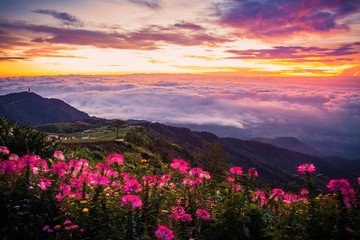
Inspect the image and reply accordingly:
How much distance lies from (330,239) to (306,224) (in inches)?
15.0

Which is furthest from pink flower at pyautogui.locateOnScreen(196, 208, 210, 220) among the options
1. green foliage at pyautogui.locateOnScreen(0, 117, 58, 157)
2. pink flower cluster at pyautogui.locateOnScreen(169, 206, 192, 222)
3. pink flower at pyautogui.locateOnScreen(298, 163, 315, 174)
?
green foliage at pyautogui.locateOnScreen(0, 117, 58, 157)

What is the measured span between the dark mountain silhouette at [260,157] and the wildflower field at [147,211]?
113690 mm

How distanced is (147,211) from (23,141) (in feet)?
22.8

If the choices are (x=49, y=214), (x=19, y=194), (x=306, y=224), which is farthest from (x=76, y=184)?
(x=306, y=224)

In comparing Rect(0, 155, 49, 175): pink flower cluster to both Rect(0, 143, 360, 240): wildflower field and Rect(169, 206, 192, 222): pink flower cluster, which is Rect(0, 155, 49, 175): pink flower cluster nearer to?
Rect(0, 143, 360, 240): wildflower field

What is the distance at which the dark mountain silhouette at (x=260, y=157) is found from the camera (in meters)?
135

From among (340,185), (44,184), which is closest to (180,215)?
(44,184)

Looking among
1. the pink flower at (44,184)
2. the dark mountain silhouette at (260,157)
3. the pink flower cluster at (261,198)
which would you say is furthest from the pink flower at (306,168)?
the dark mountain silhouette at (260,157)

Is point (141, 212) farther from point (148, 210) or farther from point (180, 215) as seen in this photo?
point (180, 215)

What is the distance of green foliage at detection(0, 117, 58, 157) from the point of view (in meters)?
8.45

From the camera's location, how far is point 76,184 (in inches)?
176

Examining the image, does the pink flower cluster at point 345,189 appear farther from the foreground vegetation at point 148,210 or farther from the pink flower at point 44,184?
the pink flower at point 44,184

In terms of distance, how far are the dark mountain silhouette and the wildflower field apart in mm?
113690

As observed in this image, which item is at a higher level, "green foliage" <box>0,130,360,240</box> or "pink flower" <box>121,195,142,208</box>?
"pink flower" <box>121,195,142,208</box>
